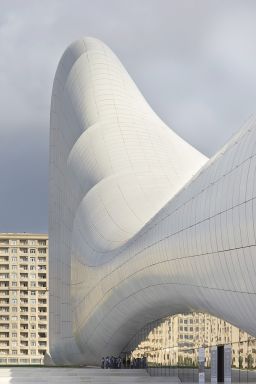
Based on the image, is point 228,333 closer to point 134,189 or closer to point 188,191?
point 188,191

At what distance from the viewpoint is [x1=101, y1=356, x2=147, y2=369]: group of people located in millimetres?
43938

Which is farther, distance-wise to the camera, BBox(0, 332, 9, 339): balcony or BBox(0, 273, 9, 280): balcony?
BBox(0, 273, 9, 280): balcony

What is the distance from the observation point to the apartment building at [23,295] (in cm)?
11544

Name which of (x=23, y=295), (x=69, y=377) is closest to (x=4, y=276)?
(x=23, y=295)

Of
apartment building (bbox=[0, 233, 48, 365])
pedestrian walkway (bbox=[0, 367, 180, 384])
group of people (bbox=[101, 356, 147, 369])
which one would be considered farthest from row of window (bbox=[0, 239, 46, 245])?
pedestrian walkway (bbox=[0, 367, 180, 384])

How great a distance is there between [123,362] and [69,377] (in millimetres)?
11741

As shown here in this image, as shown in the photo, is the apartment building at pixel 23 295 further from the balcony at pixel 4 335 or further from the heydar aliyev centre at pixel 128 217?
the heydar aliyev centre at pixel 128 217

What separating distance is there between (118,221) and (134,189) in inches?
80.8

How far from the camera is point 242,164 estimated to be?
2230 centimetres

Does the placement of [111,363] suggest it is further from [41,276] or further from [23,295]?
[41,276]

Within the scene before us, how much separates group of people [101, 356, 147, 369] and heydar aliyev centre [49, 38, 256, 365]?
2.78ft

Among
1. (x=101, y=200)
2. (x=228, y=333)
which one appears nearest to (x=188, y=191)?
(x=228, y=333)

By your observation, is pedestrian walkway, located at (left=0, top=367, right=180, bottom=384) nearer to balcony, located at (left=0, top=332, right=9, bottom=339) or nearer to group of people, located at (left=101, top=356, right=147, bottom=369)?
group of people, located at (left=101, top=356, right=147, bottom=369)

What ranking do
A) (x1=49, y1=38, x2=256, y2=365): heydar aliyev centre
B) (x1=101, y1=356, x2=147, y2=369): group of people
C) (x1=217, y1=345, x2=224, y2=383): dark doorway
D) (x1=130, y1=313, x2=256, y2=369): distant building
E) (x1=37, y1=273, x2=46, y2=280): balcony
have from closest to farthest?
(x1=49, y1=38, x2=256, y2=365): heydar aliyev centre, (x1=130, y1=313, x2=256, y2=369): distant building, (x1=217, y1=345, x2=224, y2=383): dark doorway, (x1=101, y1=356, x2=147, y2=369): group of people, (x1=37, y1=273, x2=46, y2=280): balcony
